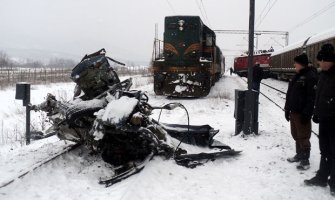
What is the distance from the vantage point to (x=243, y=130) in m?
8.12

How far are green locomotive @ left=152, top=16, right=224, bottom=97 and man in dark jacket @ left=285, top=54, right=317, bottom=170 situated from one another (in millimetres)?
10252

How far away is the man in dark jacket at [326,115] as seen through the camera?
4.68m

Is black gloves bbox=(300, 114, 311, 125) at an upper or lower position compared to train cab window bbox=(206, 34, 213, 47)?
lower

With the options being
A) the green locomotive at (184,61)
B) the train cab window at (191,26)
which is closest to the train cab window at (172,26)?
the green locomotive at (184,61)

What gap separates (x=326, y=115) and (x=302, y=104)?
Answer: 1006 mm

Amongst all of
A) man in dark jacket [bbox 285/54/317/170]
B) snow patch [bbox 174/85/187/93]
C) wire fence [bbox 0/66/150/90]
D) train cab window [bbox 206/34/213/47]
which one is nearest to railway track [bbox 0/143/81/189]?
man in dark jacket [bbox 285/54/317/170]

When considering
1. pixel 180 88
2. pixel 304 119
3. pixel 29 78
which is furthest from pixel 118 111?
pixel 29 78

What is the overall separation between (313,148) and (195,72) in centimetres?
945

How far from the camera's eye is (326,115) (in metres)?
4.71

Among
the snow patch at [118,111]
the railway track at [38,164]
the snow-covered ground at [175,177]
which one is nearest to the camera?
the snow-covered ground at [175,177]

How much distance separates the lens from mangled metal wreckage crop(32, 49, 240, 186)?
17.1 feet

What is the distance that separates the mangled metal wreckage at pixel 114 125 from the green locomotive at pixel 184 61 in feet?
31.2

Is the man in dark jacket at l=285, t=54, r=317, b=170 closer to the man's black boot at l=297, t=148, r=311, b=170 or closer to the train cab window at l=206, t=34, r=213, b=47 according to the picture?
the man's black boot at l=297, t=148, r=311, b=170

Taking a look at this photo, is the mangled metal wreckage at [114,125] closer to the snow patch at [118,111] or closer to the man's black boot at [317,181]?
the snow patch at [118,111]
